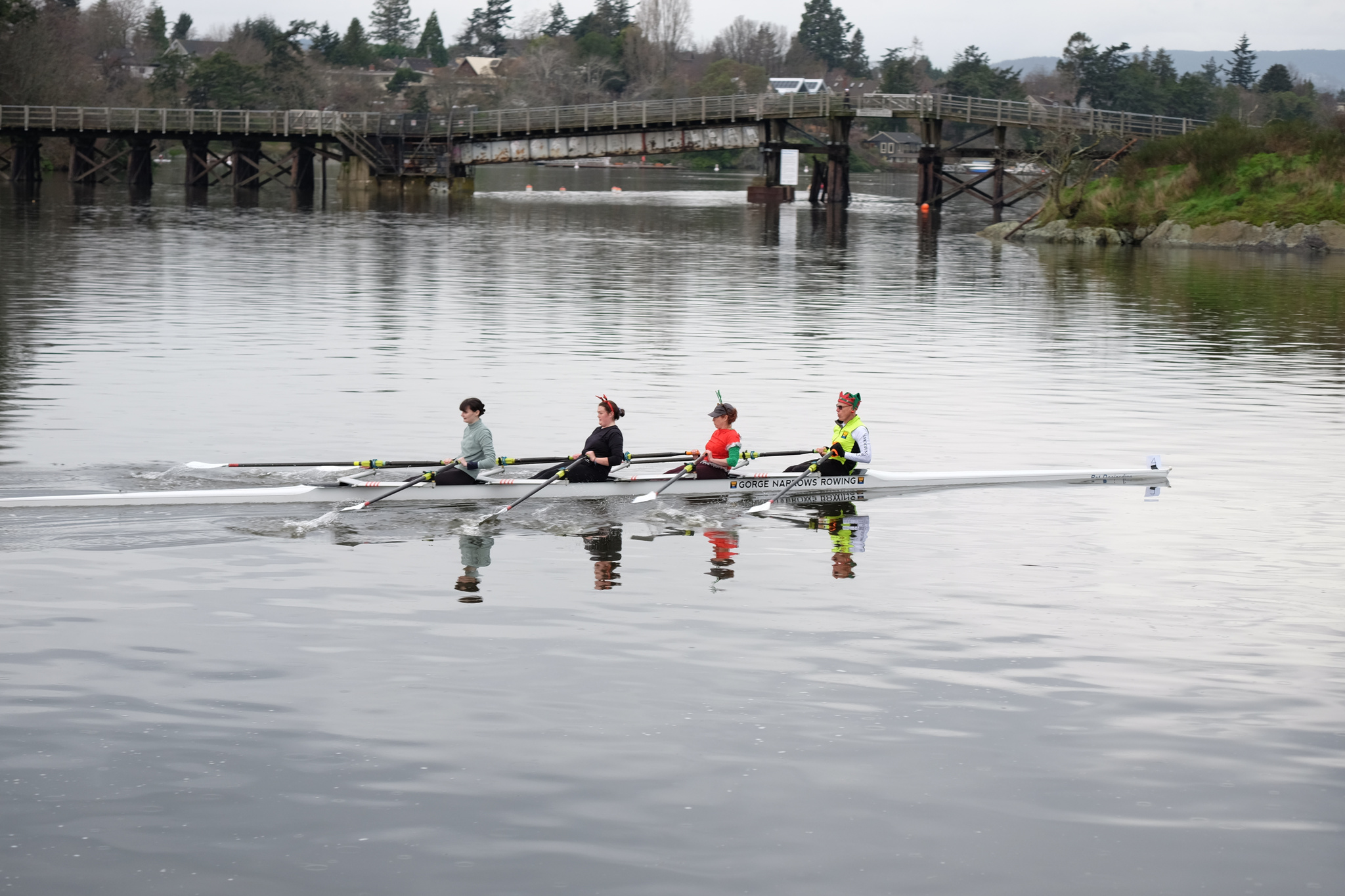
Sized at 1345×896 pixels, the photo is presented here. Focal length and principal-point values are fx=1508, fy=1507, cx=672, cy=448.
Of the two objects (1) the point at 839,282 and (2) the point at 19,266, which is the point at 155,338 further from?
(1) the point at 839,282

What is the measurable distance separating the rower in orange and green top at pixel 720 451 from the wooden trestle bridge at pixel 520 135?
62.5 meters

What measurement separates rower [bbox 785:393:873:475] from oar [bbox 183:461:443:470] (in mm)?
4775

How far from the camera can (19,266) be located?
4325 cm

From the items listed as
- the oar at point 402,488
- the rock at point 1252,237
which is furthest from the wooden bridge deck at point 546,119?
the oar at point 402,488

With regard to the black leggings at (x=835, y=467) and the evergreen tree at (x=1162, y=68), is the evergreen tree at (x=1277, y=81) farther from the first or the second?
the black leggings at (x=835, y=467)

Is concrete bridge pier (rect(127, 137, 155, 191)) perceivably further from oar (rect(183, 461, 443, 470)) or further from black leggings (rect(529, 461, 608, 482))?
black leggings (rect(529, 461, 608, 482))

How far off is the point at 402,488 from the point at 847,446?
5680 millimetres

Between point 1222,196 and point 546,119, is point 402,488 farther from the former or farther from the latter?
point 546,119

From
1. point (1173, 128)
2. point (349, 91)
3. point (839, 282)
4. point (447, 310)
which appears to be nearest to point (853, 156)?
point (349, 91)

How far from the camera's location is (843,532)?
17906 millimetres

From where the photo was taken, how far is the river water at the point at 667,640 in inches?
373

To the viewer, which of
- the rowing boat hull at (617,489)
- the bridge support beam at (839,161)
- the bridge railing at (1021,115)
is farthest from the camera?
the bridge support beam at (839,161)

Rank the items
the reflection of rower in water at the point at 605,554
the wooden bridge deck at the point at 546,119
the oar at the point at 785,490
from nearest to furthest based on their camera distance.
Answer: the reflection of rower in water at the point at 605,554
the oar at the point at 785,490
the wooden bridge deck at the point at 546,119

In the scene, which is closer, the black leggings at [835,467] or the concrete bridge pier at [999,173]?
the black leggings at [835,467]
